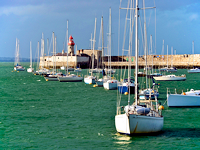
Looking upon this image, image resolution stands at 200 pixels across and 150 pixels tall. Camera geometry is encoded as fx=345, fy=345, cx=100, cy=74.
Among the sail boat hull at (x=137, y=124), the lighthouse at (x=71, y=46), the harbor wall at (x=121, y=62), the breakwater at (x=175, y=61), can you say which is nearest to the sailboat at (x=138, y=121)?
the sail boat hull at (x=137, y=124)

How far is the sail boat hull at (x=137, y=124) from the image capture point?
1570cm

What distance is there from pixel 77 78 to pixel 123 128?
38.1m

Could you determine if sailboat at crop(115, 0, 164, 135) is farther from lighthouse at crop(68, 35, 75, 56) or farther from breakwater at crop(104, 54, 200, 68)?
Result: lighthouse at crop(68, 35, 75, 56)

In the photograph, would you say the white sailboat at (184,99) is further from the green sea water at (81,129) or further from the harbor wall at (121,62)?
the harbor wall at (121,62)

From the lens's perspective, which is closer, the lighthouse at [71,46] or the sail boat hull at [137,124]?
the sail boat hull at [137,124]

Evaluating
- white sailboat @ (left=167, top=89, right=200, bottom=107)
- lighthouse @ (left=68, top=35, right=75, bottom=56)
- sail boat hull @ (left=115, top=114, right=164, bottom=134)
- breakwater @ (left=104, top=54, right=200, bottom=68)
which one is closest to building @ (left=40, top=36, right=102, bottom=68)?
lighthouse @ (left=68, top=35, right=75, bottom=56)

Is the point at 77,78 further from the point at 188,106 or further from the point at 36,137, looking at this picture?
the point at 36,137

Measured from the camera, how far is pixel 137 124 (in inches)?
628

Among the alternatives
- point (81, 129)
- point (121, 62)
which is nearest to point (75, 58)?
point (121, 62)

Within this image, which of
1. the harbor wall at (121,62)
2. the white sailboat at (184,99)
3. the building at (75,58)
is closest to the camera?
the white sailboat at (184,99)

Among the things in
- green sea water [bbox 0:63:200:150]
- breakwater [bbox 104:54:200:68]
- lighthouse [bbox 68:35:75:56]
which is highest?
lighthouse [bbox 68:35:75:56]

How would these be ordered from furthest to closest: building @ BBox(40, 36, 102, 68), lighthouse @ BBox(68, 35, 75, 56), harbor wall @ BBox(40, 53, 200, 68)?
lighthouse @ BBox(68, 35, 75, 56)
harbor wall @ BBox(40, 53, 200, 68)
building @ BBox(40, 36, 102, 68)

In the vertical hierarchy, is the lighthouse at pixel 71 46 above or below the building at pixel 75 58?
above

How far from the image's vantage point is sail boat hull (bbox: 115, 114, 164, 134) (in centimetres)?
1570
